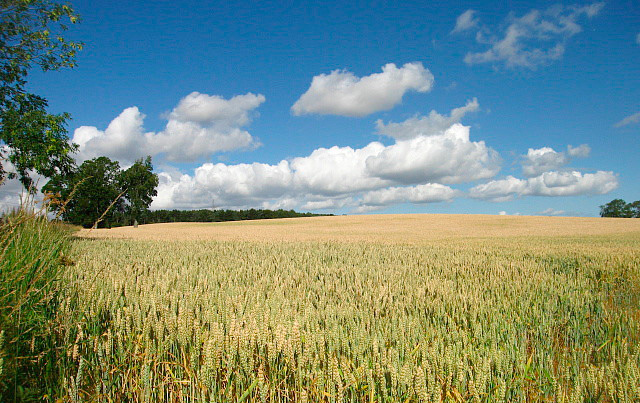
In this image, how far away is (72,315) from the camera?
3.21 metres

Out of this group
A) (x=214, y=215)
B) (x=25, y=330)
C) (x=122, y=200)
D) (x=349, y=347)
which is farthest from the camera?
(x=214, y=215)

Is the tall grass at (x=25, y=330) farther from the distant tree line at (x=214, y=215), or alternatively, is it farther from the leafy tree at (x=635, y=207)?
the leafy tree at (x=635, y=207)

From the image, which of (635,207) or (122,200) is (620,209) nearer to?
(635,207)

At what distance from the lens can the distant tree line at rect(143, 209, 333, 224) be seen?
75.5m

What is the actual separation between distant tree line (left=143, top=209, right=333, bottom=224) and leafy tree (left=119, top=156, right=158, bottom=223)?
2038 centimetres

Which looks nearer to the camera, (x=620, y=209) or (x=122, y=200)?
(x=122, y=200)

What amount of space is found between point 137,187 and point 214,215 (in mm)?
24095

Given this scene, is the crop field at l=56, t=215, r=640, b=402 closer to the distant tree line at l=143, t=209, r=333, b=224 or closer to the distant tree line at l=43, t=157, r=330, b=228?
the distant tree line at l=43, t=157, r=330, b=228

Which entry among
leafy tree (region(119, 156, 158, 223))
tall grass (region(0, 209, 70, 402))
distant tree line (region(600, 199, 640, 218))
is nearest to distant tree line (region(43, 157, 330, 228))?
leafy tree (region(119, 156, 158, 223))

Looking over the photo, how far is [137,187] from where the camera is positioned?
52406 mm

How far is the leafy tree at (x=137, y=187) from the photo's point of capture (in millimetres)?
52719

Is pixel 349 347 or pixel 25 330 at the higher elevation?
pixel 25 330

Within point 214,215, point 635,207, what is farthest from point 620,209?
point 214,215

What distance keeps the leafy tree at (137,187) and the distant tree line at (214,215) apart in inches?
802
